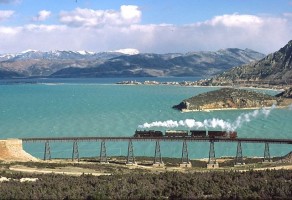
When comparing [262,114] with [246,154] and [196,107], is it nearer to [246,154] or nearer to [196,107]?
[196,107]

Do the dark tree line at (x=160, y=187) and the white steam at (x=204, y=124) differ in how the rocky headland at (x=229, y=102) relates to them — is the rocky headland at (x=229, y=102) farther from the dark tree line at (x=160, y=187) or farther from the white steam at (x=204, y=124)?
the dark tree line at (x=160, y=187)

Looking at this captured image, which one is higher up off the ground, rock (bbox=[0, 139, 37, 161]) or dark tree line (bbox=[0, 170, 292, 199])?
dark tree line (bbox=[0, 170, 292, 199])

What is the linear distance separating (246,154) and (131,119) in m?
57.9

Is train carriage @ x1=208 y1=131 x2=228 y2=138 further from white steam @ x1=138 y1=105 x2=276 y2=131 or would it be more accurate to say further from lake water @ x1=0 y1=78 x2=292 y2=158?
white steam @ x1=138 y1=105 x2=276 y2=131

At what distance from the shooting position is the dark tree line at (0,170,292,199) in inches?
1528

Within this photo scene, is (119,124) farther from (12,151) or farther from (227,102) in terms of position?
(227,102)

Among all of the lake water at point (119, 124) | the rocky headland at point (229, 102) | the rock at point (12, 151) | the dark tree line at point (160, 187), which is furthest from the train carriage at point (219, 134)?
the rocky headland at point (229, 102)

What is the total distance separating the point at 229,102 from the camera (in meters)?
189

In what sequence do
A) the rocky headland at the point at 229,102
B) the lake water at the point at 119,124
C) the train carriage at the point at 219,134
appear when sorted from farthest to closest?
1. the rocky headland at the point at 229,102
2. the lake water at the point at 119,124
3. the train carriage at the point at 219,134

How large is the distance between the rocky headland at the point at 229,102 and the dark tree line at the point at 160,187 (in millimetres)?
130879

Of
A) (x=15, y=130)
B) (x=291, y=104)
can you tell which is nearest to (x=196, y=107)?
(x=291, y=104)

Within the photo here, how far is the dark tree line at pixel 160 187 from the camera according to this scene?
38812 millimetres

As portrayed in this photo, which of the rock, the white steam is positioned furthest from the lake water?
the rock

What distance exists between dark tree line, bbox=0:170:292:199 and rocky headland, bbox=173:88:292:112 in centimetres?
13088
